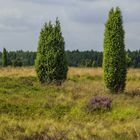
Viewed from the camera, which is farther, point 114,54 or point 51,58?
point 51,58

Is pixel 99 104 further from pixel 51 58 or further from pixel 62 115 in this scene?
pixel 51 58

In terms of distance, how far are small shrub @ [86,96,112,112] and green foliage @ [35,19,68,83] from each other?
11979mm

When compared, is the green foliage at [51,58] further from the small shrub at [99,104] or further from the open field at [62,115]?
the small shrub at [99,104]

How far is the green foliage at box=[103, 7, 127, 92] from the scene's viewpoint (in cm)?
3275

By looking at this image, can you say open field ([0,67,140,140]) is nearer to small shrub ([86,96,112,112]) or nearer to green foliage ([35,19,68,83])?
small shrub ([86,96,112,112])

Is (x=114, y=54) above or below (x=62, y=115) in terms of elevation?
above

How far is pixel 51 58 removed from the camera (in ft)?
123

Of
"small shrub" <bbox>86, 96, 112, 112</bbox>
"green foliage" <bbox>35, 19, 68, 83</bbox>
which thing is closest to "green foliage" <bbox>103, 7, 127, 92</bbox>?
"green foliage" <bbox>35, 19, 68, 83</bbox>

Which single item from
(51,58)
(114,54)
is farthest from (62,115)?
(51,58)

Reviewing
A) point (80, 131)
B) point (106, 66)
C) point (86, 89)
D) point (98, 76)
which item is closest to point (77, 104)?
point (86, 89)

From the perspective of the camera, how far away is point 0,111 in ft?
73.8

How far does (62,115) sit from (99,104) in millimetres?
2456

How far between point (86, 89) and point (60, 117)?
9803 millimetres

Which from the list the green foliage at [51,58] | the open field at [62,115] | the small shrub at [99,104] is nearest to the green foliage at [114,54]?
the open field at [62,115]
